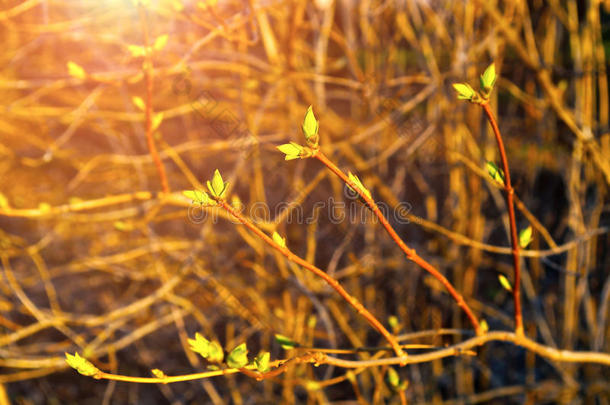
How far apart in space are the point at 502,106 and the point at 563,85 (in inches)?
173

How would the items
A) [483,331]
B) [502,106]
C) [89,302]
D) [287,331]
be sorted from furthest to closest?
[502,106] < [89,302] < [287,331] < [483,331]

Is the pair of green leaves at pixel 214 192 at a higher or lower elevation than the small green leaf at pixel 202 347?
higher

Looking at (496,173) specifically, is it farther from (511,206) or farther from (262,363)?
(262,363)

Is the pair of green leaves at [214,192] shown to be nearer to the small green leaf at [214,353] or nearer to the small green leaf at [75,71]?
the small green leaf at [214,353]

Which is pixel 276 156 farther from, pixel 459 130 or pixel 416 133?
pixel 459 130

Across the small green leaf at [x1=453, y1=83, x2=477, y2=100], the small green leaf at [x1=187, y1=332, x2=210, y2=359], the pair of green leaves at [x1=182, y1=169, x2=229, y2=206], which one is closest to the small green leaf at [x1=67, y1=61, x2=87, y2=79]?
the pair of green leaves at [x1=182, y1=169, x2=229, y2=206]

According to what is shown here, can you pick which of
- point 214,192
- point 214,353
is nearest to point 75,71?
point 214,192

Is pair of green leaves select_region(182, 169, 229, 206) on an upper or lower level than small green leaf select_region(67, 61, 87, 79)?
lower

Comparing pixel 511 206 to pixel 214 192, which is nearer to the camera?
pixel 214 192

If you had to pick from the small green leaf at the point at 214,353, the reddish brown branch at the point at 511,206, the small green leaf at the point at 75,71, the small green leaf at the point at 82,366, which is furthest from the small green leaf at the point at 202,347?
the small green leaf at the point at 75,71

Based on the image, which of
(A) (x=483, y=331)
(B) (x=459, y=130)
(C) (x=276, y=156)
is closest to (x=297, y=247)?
(C) (x=276, y=156)

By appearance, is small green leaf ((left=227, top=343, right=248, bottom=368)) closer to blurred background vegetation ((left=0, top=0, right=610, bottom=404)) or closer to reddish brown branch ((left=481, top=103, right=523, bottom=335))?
reddish brown branch ((left=481, top=103, right=523, bottom=335))

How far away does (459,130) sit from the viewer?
6.73 ft

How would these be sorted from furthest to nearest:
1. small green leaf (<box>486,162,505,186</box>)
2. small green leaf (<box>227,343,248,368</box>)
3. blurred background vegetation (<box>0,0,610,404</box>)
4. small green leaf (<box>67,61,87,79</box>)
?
blurred background vegetation (<box>0,0,610,404</box>) → small green leaf (<box>67,61,87,79</box>) → small green leaf (<box>486,162,505,186</box>) → small green leaf (<box>227,343,248,368</box>)
